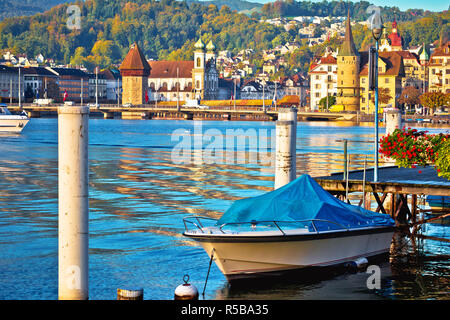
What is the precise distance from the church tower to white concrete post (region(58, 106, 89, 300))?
17776 cm

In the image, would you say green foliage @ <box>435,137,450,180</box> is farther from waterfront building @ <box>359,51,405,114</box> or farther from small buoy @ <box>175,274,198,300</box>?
waterfront building @ <box>359,51,405,114</box>

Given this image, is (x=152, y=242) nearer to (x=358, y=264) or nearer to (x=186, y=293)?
(x=358, y=264)

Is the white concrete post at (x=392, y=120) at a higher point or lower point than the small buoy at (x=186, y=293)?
higher

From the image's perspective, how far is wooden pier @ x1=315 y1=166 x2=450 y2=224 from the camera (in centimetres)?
2636

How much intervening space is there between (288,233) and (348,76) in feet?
580

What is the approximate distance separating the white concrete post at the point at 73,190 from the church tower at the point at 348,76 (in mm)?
177760

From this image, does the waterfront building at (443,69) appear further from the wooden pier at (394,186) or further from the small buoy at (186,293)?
the small buoy at (186,293)

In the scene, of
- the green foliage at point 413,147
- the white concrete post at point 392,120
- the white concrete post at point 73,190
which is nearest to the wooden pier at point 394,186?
the green foliage at point 413,147

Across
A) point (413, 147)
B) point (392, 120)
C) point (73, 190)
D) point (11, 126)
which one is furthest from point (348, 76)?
point (73, 190)

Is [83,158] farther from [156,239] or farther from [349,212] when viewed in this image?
[156,239]

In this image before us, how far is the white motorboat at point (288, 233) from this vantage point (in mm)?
20625

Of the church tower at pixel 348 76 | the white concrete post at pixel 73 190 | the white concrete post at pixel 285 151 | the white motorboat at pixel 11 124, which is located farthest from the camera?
the church tower at pixel 348 76

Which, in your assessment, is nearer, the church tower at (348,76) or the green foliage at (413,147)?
the green foliage at (413,147)
